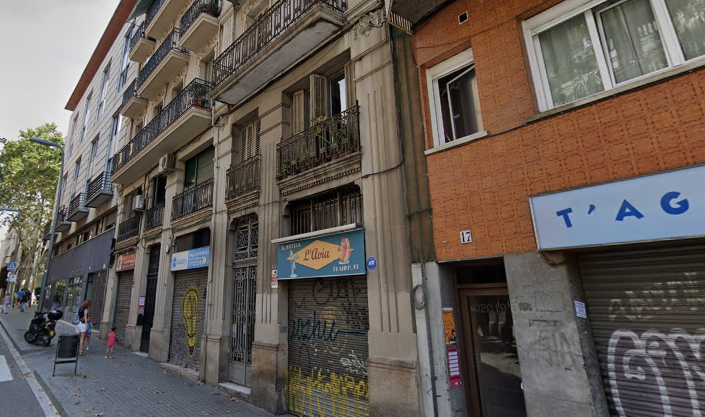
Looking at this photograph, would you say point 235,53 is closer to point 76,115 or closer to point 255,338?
point 255,338

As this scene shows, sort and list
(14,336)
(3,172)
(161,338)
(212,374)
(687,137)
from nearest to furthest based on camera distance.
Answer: (687,137) → (212,374) → (161,338) → (14,336) → (3,172)

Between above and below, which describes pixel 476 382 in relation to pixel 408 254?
below

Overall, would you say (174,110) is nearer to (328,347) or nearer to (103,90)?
(328,347)

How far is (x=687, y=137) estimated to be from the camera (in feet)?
11.4

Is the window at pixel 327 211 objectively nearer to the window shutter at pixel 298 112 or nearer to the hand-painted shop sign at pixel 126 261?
the window shutter at pixel 298 112

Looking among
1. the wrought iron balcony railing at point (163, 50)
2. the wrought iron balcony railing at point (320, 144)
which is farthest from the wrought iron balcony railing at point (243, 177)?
the wrought iron balcony railing at point (163, 50)

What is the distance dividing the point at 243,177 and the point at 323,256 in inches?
161

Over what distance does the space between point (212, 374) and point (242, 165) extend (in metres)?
5.61

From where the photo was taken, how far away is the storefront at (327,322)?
250 inches

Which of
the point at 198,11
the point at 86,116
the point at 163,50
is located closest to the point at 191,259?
the point at 198,11

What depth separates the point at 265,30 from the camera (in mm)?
8906

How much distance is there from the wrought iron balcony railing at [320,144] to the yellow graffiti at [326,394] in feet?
13.9

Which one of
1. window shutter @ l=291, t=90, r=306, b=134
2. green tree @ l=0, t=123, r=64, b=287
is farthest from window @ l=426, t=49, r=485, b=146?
green tree @ l=0, t=123, r=64, b=287

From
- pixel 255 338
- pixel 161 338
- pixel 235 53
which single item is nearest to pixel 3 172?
pixel 161 338
